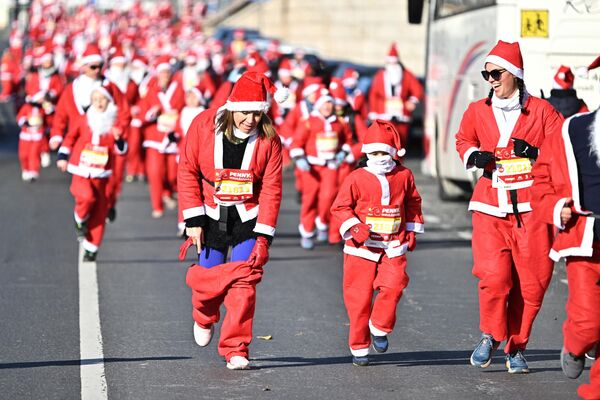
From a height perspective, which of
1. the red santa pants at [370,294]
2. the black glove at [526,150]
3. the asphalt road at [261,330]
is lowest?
the asphalt road at [261,330]

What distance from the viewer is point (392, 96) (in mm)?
22672

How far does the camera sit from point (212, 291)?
902 centimetres

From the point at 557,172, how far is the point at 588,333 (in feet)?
2.52

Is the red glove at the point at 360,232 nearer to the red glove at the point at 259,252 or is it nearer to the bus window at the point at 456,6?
the red glove at the point at 259,252

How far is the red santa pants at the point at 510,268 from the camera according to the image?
8.91 metres

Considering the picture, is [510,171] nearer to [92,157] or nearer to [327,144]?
[92,157]

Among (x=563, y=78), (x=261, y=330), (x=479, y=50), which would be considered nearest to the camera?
(x=261, y=330)

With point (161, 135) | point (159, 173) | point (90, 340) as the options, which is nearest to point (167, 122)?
point (161, 135)

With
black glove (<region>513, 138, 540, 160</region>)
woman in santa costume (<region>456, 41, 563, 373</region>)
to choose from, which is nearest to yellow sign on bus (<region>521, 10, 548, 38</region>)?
woman in santa costume (<region>456, 41, 563, 373</region>)

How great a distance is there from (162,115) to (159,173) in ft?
2.57

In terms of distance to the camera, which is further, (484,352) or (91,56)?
(91,56)

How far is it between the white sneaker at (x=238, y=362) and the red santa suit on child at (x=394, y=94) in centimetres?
1377

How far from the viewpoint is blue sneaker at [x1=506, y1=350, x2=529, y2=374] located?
9.01m

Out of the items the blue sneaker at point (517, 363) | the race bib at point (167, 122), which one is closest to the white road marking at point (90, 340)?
the blue sneaker at point (517, 363)
